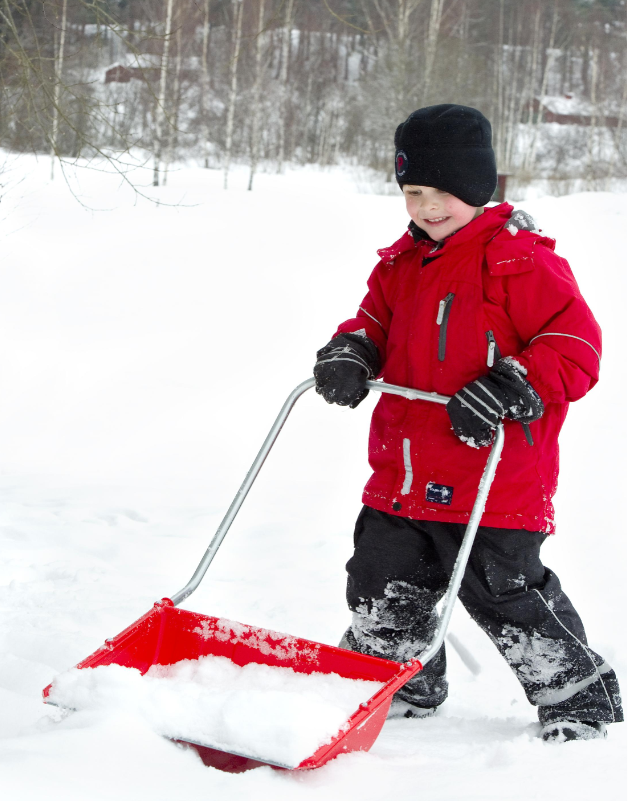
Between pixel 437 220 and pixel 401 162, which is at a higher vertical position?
pixel 401 162

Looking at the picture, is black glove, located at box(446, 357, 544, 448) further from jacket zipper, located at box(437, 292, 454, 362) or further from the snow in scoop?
the snow in scoop

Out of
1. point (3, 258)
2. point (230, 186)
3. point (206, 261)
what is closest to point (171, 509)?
point (3, 258)

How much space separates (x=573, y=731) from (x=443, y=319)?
1.03 metres

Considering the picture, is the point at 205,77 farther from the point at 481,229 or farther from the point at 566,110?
the point at 566,110

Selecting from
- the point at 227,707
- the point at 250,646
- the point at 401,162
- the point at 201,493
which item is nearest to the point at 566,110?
the point at 201,493

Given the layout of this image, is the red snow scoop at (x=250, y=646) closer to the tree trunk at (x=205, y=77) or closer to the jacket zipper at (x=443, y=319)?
the jacket zipper at (x=443, y=319)

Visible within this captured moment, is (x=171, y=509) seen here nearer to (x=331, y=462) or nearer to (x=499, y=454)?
(x=331, y=462)

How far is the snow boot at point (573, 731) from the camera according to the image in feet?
6.79

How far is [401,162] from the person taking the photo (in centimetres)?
212

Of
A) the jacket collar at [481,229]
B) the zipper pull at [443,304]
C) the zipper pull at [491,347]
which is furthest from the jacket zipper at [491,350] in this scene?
the jacket collar at [481,229]

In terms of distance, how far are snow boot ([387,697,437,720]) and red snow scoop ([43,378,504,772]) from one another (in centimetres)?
50

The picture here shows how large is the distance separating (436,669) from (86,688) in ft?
3.45

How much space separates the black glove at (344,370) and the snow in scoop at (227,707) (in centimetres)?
69

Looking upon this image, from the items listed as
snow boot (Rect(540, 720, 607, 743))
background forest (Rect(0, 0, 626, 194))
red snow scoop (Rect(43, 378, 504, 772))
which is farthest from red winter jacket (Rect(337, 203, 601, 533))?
background forest (Rect(0, 0, 626, 194))
